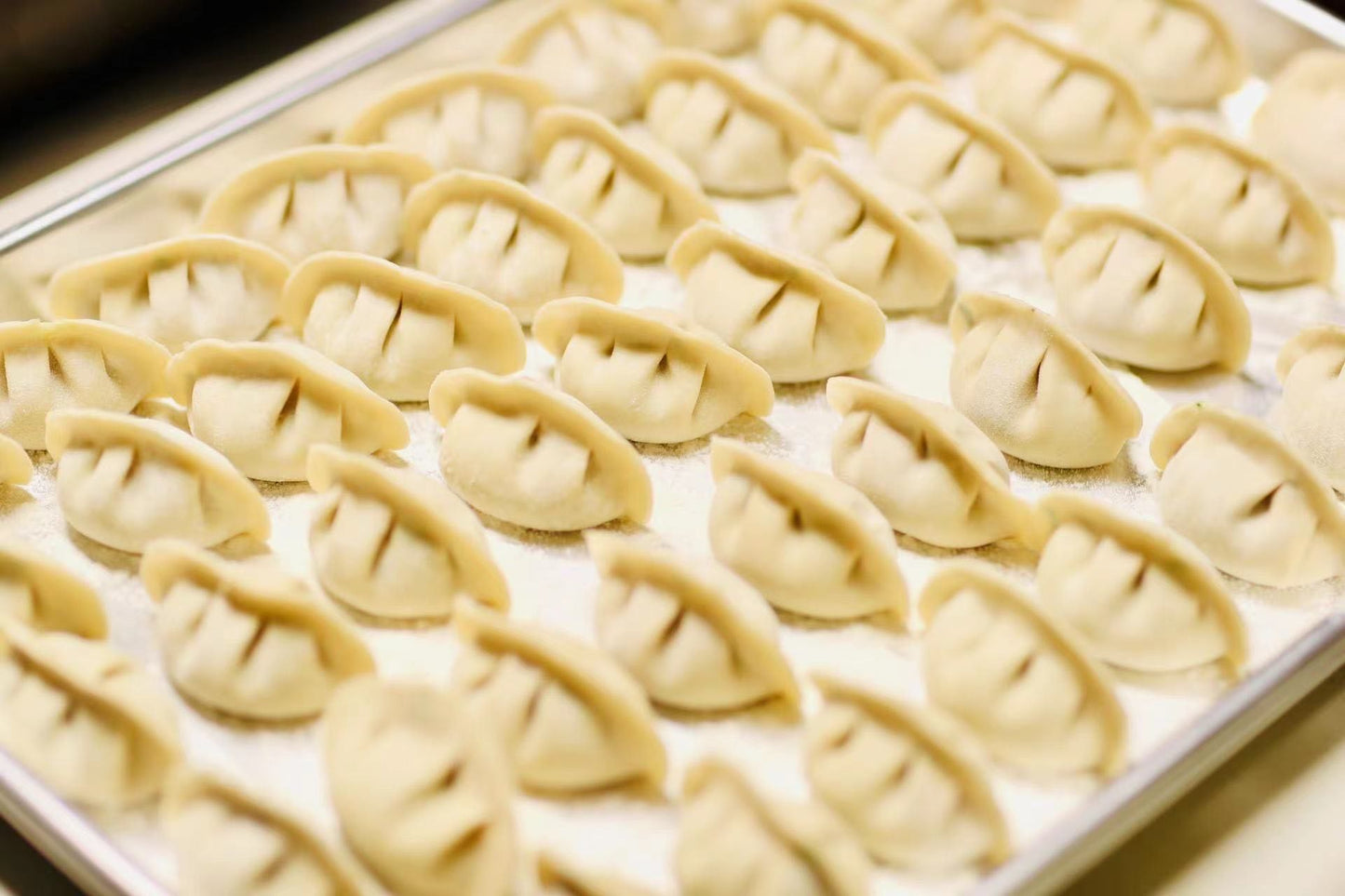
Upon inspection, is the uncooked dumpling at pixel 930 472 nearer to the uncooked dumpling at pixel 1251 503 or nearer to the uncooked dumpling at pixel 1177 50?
the uncooked dumpling at pixel 1251 503

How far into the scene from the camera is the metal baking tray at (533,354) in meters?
1.56

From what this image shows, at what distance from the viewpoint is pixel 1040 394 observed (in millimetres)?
2004

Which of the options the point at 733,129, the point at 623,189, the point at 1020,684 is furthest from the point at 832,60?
the point at 1020,684

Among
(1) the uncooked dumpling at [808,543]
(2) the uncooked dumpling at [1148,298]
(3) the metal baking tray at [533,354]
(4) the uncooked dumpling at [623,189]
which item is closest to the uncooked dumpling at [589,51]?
(3) the metal baking tray at [533,354]

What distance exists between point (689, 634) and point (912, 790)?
0.30 m

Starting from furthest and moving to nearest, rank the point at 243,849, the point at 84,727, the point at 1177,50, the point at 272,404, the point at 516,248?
1. the point at 1177,50
2. the point at 516,248
3. the point at 272,404
4. the point at 84,727
5. the point at 243,849

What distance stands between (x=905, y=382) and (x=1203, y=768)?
2.34 ft

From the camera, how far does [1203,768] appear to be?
1683 millimetres

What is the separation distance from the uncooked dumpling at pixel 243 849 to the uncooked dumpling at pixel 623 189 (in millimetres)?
1085

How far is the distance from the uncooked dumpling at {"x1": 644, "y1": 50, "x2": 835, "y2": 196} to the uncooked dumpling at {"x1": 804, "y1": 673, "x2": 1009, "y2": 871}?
3.46 ft

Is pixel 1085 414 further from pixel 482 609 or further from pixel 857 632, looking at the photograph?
pixel 482 609

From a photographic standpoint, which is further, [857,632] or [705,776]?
[857,632]

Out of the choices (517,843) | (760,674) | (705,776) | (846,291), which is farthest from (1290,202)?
(517,843)

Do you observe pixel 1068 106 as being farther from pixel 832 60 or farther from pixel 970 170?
pixel 832 60
